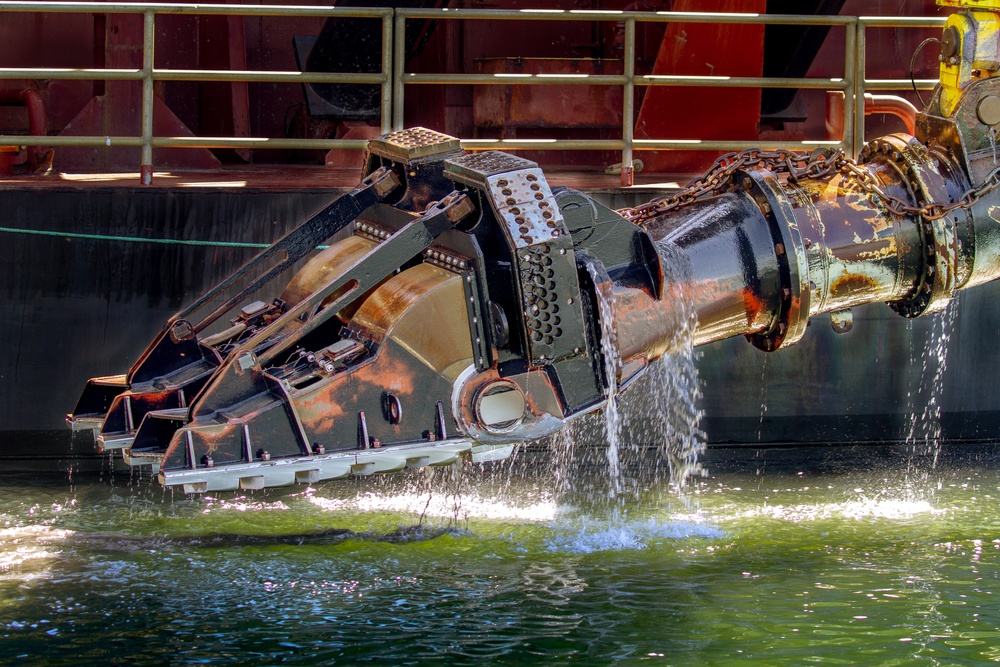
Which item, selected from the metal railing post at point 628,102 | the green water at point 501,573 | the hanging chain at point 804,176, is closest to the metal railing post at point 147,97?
the green water at point 501,573

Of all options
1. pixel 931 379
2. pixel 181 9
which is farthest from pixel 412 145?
pixel 931 379

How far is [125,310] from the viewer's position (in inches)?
271

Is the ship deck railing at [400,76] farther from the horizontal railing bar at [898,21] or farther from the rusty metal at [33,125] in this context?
the rusty metal at [33,125]

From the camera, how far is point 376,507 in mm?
5949

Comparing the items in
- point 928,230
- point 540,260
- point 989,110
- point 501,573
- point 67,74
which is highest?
point 67,74

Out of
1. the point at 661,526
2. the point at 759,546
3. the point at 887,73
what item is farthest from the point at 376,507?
the point at 887,73

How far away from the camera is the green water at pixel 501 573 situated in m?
4.17

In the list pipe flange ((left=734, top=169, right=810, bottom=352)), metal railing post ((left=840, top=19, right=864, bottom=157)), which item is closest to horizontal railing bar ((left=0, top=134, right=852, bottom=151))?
metal railing post ((left=840, top=19, right=864, bottom=157))

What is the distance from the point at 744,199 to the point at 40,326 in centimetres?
409

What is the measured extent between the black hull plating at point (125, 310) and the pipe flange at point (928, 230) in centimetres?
238

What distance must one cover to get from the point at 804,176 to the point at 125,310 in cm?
392

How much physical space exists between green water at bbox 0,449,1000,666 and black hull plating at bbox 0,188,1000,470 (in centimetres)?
55

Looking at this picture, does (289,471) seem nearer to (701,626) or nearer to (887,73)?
(701,626)

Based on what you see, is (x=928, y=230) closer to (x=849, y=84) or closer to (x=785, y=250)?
(x=785, y=250)
